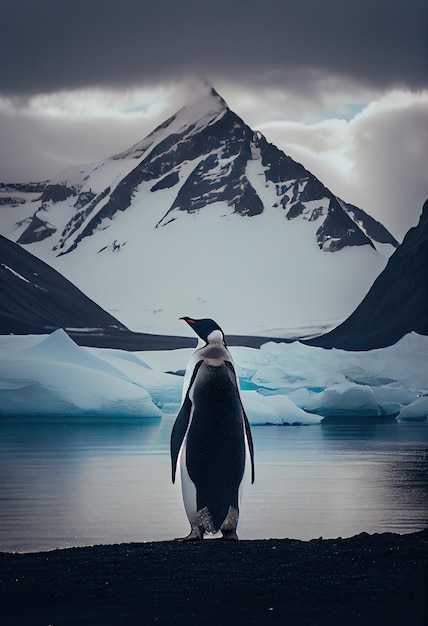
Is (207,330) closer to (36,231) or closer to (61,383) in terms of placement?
(36,231)

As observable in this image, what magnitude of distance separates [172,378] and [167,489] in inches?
143

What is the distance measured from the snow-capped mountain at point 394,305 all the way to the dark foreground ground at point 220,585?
554 centimetres

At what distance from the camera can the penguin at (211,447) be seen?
3.48 m

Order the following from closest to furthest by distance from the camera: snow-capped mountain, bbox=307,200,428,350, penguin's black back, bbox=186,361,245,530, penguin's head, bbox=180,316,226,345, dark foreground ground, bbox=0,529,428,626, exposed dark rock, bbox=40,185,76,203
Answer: dark foreground ground, bbox=0,529,428,626 < penguin's black back, bbox=186,361,245,530 < penguin's head, bbox=180,316,226,345 < exposed dark rock, bbox=40,185,76,203 < snow-capped mountain, bbox=307,200,428,350

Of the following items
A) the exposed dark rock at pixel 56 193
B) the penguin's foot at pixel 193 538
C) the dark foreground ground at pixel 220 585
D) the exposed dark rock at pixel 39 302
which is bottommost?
the dark foreground ground at pixel 220 585

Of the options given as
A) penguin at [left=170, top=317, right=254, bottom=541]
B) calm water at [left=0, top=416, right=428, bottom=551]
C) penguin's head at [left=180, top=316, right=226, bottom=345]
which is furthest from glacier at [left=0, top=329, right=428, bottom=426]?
penguin at [left=170, top=317, right=254, bottom=541]

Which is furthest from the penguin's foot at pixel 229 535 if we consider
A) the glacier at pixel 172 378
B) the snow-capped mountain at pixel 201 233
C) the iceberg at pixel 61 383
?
the iceberg at pixel 61 383

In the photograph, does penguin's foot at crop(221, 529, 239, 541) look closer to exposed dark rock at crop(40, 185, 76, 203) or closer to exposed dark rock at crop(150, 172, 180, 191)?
exposed dark rock at crop(40, 185, 76, 203)

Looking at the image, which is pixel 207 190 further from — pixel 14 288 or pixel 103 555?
pixel 103 555

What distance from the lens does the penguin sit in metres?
3.48

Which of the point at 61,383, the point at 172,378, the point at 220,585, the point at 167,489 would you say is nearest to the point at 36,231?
the point at 61,383

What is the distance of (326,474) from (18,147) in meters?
2.89

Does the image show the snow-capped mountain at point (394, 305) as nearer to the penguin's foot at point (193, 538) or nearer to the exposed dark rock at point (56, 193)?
the exposed dark rock at point (56, 193)

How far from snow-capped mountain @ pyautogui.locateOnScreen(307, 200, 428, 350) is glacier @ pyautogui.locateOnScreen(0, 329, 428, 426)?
160 millimetres
